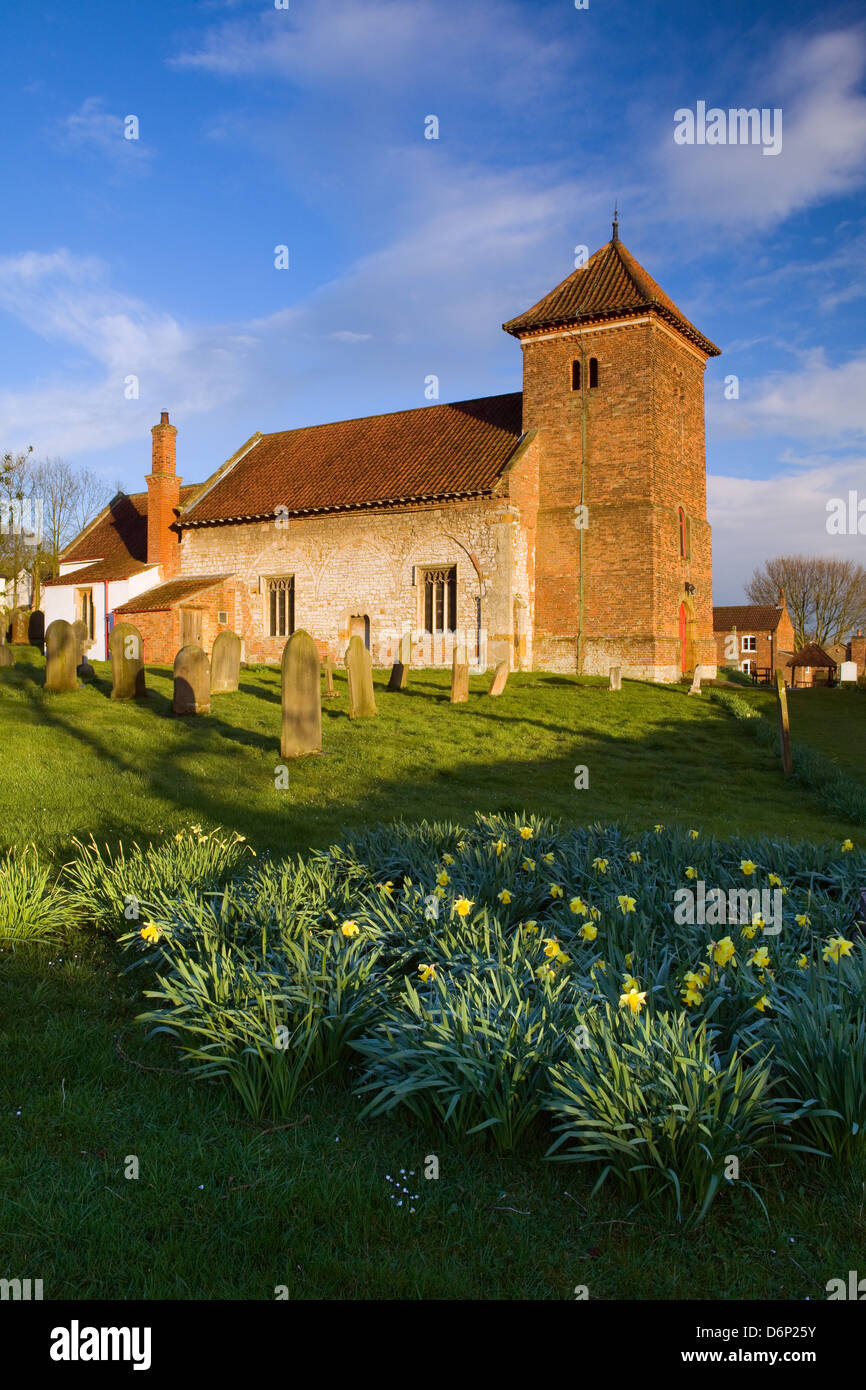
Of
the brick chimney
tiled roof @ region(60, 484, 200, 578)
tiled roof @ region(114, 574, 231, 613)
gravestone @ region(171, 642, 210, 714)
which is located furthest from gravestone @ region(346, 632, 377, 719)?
tiled roof @ region(60, 484, 200, 578)

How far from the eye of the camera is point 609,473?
2608cm

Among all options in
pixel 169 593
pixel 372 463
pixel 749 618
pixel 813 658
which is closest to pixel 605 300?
pixel 372 463

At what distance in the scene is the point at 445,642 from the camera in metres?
26.5

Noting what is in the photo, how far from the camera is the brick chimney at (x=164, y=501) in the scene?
1271 inches

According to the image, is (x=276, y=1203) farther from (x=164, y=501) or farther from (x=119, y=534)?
(x=119, y=534)

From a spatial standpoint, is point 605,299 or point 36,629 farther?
point 605,299

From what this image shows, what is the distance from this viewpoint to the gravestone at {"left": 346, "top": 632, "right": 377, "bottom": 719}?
49.0 ft

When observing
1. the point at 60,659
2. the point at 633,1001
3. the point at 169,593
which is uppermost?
the point at 169,593

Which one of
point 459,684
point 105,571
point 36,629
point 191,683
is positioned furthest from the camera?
point 105,571

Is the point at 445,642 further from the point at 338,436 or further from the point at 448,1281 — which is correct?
the point at 448,1281

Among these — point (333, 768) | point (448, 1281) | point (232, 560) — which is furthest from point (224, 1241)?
point (232, 560)

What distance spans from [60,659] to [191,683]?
126 inches

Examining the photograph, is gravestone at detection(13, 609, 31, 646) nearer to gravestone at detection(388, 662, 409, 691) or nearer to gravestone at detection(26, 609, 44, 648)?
gravestone at detection(26, 609, 44, 648)

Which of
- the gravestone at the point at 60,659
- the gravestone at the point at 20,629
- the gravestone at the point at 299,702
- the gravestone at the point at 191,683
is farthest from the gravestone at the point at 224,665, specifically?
the gravestone at the point at 20,629
